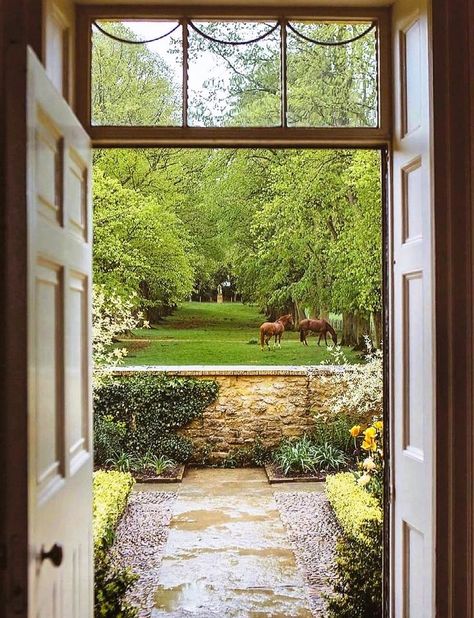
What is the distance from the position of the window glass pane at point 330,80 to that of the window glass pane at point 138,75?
0.39 m

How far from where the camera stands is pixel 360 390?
7148 millimetres

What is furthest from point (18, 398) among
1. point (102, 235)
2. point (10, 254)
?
point (102, 235)

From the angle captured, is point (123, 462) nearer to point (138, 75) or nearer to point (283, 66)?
point (138, 75)

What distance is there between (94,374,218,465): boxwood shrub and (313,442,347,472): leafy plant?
1.41 m

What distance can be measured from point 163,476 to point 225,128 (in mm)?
5718

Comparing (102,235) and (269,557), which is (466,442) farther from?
(102,235)

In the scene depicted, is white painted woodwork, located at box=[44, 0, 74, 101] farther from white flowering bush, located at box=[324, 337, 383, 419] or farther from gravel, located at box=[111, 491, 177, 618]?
white flowering bush, located at box=[324, 337, 383, 419]

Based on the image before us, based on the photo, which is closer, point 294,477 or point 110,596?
point 110,596

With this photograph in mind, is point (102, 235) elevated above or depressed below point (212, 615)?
above

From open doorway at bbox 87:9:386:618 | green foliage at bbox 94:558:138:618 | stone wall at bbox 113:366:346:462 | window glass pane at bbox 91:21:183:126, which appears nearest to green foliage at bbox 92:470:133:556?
open doorway at bbox 87:9:386:618

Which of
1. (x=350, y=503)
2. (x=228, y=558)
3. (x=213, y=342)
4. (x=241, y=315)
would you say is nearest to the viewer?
(x=228, y=558)

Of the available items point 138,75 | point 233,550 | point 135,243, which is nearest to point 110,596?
point 138,75

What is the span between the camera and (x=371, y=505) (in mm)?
5020

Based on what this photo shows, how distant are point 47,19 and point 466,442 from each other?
62.1 inches
